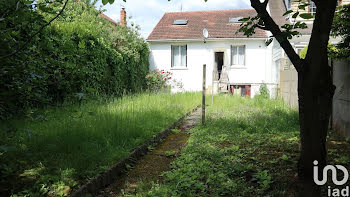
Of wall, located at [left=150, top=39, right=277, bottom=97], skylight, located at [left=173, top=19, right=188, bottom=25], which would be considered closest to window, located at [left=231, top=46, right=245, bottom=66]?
wall, located at [left=150, top=39, right=277, bottom=97]

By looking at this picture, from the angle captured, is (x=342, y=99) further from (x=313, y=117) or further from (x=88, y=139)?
(x=88, y=139)

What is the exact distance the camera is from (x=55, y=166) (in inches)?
123

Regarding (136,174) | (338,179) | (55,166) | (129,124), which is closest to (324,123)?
(338,179)

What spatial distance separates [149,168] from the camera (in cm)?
375

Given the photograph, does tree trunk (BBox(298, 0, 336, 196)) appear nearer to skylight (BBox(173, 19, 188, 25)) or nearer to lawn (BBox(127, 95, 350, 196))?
lawn (BBox(127, 95, 350, 196))

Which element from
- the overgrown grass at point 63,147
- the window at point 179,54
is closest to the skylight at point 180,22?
the window at point 179,54

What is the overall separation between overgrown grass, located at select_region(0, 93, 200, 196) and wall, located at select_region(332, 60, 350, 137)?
348 cm

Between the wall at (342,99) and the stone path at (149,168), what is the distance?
2945 mm

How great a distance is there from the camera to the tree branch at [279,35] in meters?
2.39

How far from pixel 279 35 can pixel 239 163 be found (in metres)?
1.84

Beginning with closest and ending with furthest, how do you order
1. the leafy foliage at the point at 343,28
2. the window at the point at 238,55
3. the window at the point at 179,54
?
the leafy foliage at the point at 343,28 < the window at the point at 238,55 < the window at the point at 179,54

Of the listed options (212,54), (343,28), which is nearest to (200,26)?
(212,54)

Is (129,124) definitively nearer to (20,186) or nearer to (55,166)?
(55,166)

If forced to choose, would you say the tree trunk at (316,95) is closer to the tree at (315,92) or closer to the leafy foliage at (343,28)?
the tree at (315,92)
